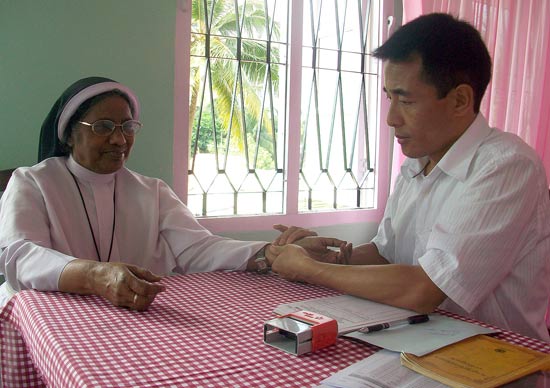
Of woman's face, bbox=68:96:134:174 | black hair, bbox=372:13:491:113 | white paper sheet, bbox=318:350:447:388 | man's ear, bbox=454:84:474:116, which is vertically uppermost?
black hair, bbox=372:13:491:113

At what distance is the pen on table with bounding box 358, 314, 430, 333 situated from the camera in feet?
3.59

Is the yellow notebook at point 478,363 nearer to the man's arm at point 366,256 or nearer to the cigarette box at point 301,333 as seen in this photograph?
the cigarette box at point 301,333

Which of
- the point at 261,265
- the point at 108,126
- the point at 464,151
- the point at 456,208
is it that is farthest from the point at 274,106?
the point at 456,208

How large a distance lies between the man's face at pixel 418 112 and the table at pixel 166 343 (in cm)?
56

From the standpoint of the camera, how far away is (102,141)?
6.43 ft

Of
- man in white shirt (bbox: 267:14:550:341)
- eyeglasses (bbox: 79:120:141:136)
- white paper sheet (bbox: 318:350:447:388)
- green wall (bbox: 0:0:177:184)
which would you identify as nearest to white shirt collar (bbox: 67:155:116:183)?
eyeglasses (bbox: 79:120:141:136)

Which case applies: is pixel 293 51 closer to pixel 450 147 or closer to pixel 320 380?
pixel 450 147

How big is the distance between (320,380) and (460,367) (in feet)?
0.80

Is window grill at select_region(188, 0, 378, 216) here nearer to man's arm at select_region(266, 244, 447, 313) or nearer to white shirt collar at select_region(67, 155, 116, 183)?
white shirt collar at select_region(67, 155, 116, 183)

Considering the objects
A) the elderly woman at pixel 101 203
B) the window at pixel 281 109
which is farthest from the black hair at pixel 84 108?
the window at pixel 281 109

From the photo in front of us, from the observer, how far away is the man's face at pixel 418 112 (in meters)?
1.58

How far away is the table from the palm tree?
1.54m

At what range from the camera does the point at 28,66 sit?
7.56 feet

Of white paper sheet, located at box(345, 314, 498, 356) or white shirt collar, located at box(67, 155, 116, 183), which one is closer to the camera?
white paper sheet, located at box(345, 314, 498, 356)
